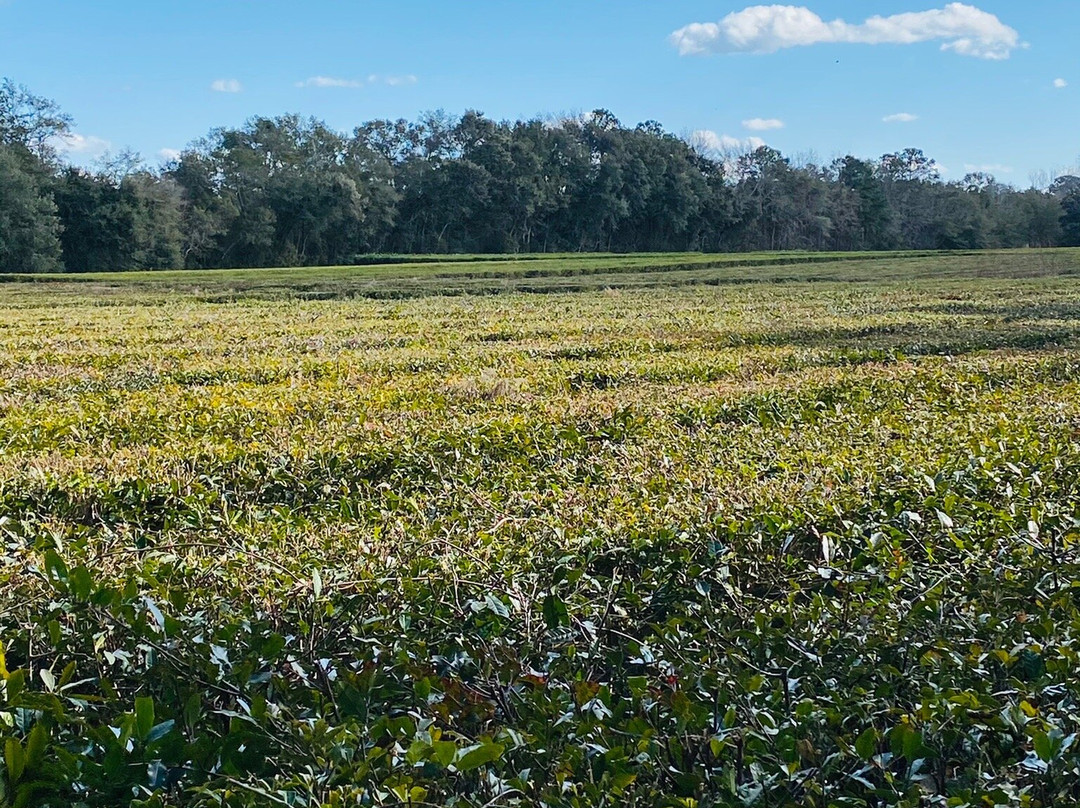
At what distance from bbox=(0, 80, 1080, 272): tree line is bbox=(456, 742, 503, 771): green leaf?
183 feet

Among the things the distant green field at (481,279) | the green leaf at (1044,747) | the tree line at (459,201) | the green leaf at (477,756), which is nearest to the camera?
the green leaf at (477,756)

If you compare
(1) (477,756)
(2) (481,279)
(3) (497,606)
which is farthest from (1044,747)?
(2) (481,279)

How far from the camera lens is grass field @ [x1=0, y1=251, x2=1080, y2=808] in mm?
2102

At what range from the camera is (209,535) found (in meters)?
4.16

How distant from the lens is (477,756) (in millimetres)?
1859

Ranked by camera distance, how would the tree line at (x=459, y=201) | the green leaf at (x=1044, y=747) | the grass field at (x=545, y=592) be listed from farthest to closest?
the tree line at (x=459, y=201)
the grass field at (x=545, y=592)
the green leaf at (x=1044, y=747)

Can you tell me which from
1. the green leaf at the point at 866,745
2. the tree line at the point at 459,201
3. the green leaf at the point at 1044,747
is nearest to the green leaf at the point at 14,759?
the green leaf at the point at 866,745

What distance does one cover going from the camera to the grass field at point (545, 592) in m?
2.10

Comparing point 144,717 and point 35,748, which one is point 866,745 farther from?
point 35,748

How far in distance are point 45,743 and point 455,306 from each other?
60.5ft

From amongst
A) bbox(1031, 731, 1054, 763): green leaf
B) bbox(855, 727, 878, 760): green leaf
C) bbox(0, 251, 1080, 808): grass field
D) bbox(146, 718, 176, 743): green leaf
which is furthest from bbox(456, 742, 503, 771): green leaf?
bbox(1031, 731, 1054, 763): green leaf

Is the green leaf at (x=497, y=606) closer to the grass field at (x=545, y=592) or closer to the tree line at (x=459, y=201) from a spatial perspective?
the grass field at (x=545, y=592)

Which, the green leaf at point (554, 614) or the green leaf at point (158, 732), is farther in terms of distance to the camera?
the green leaf at point (554, 614)

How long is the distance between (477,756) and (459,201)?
67.7 metres
